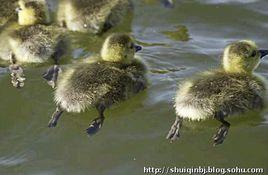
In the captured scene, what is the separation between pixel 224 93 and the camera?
367 cm

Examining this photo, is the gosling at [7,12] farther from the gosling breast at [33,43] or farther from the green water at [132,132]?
the green water at [132,132]

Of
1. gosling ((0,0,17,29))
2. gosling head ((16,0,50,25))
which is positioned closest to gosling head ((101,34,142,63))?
gosling head ((16,0,50,25))

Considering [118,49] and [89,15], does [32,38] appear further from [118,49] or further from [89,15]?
[118,49]

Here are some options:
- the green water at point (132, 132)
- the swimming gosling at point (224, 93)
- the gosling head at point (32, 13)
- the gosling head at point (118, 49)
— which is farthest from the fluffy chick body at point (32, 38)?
the swimming gosling at point (224, 93)

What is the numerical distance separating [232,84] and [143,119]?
58 cm

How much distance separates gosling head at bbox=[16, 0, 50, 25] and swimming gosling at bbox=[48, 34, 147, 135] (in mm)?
758

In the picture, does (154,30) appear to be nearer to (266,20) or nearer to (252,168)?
(266,20)

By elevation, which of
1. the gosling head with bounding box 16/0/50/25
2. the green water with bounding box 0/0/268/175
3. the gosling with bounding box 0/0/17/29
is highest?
the gosling head with bounding box 16/0/50/25

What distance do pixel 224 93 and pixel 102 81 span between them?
73 centimetres

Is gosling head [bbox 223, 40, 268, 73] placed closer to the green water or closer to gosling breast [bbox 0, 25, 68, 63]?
the green water

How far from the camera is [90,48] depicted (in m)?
4.86

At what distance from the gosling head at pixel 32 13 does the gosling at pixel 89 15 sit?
26 centimetres

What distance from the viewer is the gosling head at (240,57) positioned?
12.7ft

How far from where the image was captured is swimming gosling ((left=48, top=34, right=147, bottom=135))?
12.4ft
